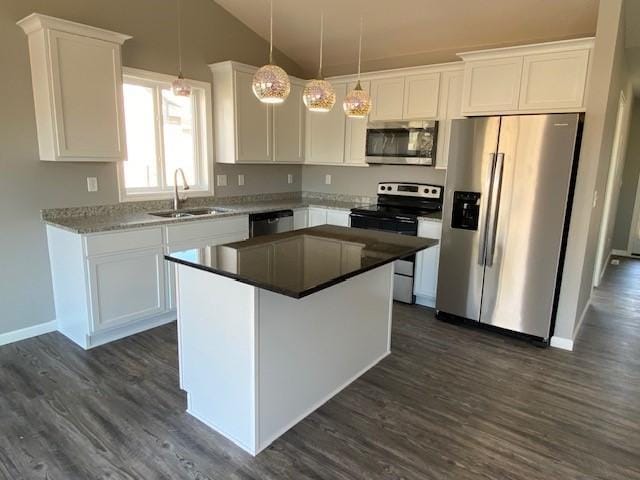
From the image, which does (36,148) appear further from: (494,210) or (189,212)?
(494,210)

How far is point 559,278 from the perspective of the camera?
3.42 metres

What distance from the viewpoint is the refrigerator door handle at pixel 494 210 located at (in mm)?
3453

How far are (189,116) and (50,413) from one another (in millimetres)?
3026

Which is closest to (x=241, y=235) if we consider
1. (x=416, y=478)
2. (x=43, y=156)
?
(x=43, y=156)

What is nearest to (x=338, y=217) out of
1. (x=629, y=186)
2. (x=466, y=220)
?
(x=466, y=220)

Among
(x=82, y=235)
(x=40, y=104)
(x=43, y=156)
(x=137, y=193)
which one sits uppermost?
(x=40, y=104)

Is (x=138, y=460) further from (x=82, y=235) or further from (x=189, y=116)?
(x=189, y=116)

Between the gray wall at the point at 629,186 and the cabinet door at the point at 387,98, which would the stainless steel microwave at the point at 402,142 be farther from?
the gray wall at the point at 629,186

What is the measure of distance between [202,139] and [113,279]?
1881mm

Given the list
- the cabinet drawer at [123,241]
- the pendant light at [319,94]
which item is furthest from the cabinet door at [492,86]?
the cabinet drawer at [123,241]

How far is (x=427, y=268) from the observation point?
4254 mm

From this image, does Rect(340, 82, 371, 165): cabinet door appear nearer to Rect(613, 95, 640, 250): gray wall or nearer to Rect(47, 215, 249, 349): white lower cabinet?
Rect(47, 215, 249, 349): white lower cabinet

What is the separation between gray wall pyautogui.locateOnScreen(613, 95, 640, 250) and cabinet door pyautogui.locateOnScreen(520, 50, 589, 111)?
15.6 feet

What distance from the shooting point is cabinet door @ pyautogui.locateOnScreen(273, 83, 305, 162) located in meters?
4.90
